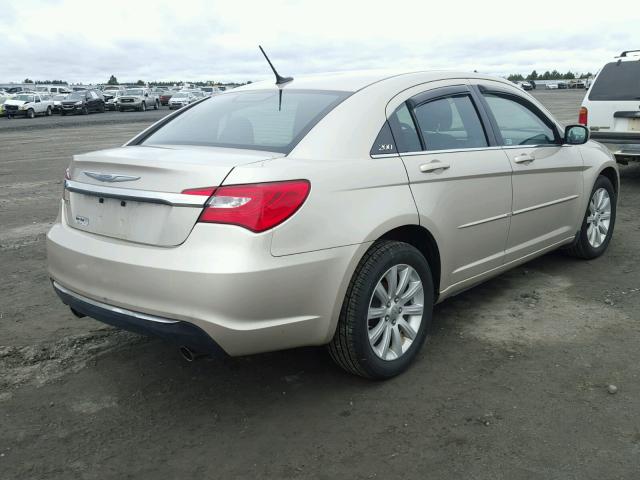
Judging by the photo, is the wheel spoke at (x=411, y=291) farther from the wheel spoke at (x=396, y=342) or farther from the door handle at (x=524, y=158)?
the door handle at (x=524, y=158)

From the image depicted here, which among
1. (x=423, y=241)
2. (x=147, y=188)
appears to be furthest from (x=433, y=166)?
(x=147, y=188)

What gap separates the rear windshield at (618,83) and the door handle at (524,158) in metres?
5.58

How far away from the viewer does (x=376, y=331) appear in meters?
3.54

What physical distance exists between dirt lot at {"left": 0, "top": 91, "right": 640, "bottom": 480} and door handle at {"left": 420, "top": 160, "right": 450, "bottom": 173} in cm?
110

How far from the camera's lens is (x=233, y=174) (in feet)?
9.86

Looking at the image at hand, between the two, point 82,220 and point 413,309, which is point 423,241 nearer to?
point 413,309

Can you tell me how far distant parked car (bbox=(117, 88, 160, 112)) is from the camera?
4884 cm

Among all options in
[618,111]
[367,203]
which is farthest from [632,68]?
[367,203]

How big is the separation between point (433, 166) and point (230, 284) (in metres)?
1.48

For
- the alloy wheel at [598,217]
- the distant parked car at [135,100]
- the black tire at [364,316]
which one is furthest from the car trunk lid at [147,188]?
the distant parked car at [135,100]

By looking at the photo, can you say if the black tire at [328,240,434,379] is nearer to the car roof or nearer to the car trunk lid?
the car trunk lid

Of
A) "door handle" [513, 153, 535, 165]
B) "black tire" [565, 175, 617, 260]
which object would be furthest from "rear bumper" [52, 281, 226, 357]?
"black tire" [565, 175, 617, 260]

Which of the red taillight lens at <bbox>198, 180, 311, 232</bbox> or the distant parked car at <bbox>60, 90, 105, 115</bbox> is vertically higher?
the red taillight lens at <bbox>198, 180, 311, 232</bbox>

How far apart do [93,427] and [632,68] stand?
894 centimetres
